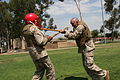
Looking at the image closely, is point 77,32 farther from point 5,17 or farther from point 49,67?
point 5,17

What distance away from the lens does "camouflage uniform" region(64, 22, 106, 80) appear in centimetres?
491

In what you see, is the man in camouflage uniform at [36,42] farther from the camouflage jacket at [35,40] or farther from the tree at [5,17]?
the tree at [5,17]

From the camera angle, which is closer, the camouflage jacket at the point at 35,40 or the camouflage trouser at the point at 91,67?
the camouflage jacket at the point at 35,40

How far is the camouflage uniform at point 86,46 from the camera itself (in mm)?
4906

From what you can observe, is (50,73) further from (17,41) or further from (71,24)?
(17,41)

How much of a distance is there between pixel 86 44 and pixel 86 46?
61 millimetres

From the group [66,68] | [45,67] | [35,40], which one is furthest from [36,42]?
[66,68]

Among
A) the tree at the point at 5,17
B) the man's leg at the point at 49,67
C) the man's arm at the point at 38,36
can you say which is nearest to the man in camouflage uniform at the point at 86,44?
the man's arm at the point at 38,36

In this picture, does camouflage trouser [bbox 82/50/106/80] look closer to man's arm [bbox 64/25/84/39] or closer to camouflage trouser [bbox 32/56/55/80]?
man's arm [bbox 64/25/84/39]

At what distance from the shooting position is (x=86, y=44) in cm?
Result: 508

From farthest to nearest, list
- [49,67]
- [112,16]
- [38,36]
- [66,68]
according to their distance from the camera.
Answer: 1. [112,16]
2. [66,68]
3. [49,67]
4. [38,36]

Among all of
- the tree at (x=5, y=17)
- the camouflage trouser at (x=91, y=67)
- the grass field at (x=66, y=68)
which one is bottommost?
the grass field at (x=66, y=68)

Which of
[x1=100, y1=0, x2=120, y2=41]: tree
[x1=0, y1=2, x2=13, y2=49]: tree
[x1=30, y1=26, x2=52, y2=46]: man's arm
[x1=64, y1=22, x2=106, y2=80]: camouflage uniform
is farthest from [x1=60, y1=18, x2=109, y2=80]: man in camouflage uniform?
[x1=100, y1=0, x2=120, y2=41]: tree

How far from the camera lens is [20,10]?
34844mm
